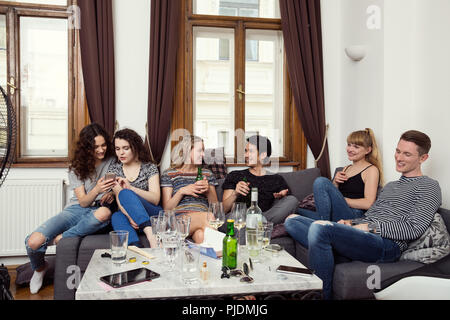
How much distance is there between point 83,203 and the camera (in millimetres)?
2797

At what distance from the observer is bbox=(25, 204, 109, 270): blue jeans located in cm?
262

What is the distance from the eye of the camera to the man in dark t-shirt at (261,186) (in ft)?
9.48

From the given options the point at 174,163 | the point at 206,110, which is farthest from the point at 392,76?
the point at 174,163

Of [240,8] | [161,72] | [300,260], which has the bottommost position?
[300,260]

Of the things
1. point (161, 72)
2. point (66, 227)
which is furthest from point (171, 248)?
point (161, 72)

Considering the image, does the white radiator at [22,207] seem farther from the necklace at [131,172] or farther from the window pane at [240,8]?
the window pane at [240,8]

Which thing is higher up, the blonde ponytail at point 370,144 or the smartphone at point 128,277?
the blonde ponytail at point 370,144

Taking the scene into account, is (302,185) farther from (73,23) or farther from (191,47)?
(73,23)

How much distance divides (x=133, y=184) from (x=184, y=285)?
1545 mm

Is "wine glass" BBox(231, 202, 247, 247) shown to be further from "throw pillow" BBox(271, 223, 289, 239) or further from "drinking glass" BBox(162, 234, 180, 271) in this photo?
"throw pillow" BBox(271, 223, 289, 239)

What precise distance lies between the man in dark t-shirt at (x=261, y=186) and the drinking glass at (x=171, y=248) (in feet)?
3.90

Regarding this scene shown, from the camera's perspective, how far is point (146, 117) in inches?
137

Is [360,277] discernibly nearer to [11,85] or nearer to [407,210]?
[407,210]

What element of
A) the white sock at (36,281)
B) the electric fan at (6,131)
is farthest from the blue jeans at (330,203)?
the white sock at (36,281)
